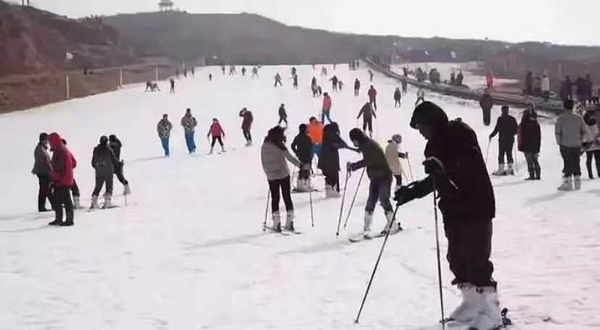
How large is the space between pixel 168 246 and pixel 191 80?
6512 cm

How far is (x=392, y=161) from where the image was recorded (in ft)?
47.0

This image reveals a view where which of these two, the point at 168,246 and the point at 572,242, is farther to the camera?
the point at 168,246

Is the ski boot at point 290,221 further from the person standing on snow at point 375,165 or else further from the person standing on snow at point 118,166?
the person standing on snow at point 118,166

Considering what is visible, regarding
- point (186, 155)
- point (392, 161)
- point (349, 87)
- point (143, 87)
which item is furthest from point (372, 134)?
point (143, 87)

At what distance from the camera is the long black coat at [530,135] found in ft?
54.1

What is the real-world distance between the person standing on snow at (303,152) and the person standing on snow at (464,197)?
10653 mm

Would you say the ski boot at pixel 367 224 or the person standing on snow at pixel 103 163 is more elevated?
the person standing on snow at pixel 103 163

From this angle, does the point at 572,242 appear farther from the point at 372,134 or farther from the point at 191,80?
the point at 191,80

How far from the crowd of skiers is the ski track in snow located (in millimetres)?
398

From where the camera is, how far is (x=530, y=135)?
16562mm

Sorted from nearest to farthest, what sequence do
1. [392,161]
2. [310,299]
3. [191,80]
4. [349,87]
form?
[310,299], [392,161], [349,87], [191,80]

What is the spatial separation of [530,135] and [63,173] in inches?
369

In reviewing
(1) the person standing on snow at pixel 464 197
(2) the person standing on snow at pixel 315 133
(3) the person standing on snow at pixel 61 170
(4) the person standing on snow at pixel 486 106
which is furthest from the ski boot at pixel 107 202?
(4) the person standing on snow at pixel 486 106

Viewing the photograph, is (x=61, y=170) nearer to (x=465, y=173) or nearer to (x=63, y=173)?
(x=63, y=173)
